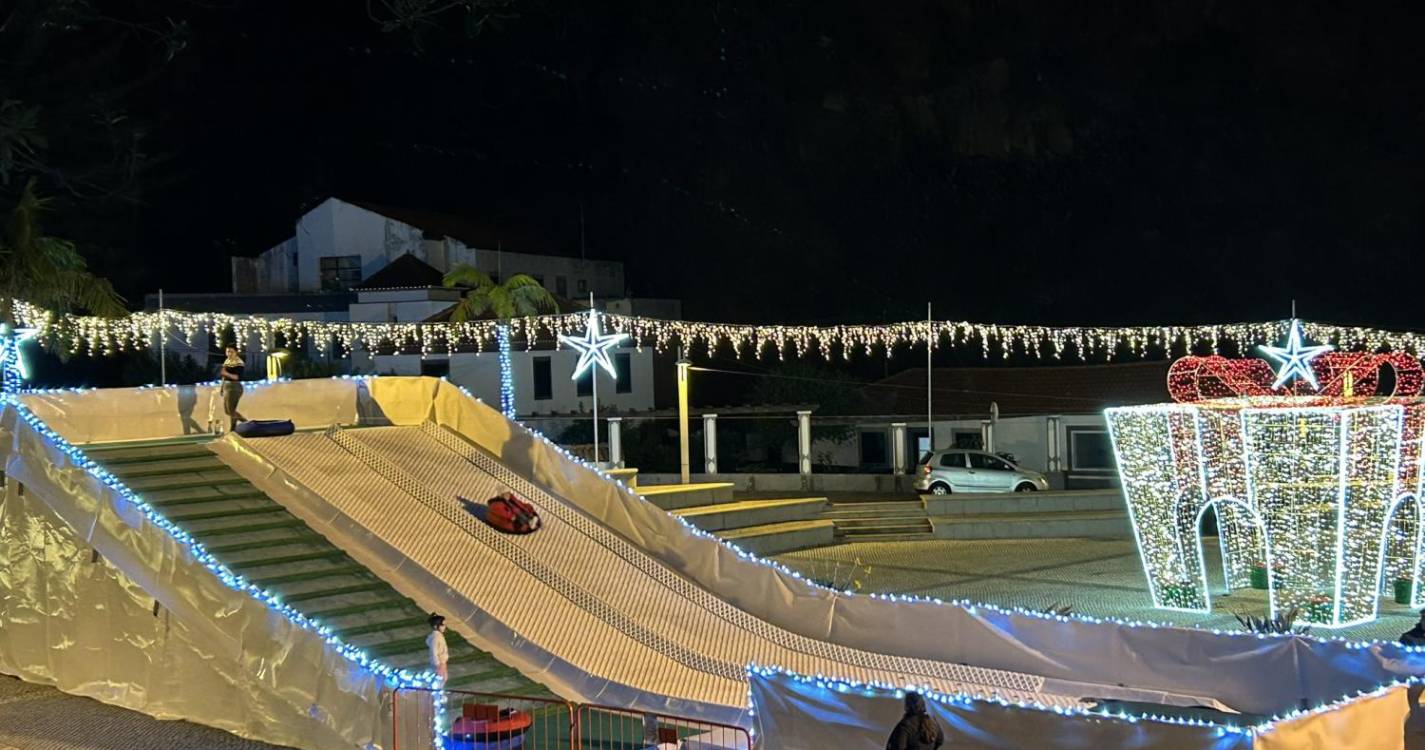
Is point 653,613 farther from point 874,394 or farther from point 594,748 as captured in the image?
point 874,394

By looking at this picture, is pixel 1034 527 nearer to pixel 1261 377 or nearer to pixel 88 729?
pixel 1261 377

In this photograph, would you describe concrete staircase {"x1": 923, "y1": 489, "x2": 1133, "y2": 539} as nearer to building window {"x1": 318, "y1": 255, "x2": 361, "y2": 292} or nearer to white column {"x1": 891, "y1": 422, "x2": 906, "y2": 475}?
white column {"x1": 891, "y1": 422, "x2": 906, "y2": 475}

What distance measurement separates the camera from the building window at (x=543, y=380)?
3388 centimetres

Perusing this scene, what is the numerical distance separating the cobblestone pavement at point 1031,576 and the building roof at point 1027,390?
876 cm

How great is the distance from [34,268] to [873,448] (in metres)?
19.2

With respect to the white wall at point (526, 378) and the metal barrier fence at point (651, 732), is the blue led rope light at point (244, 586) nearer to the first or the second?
the metal barrier fence at point (651, 732)

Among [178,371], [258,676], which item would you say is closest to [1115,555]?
[258,676]

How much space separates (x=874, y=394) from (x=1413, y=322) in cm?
2393

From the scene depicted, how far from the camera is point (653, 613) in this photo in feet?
50.3

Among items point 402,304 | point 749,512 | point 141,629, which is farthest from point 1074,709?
point 402,304

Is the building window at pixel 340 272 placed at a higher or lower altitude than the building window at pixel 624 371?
higher

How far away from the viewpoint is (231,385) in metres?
17.6

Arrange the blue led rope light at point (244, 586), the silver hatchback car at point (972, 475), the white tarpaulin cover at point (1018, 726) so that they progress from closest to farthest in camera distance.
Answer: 1. the white tarpaulin cover at point (1018, 726)
2. the blue led rope light at point (244, 586)
3. the silver hatchback car at point (972, 475)

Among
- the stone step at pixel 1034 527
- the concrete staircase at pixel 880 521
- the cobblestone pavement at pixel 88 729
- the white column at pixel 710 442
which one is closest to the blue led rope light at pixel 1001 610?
the cobblestone pavement at pixel 88 729
